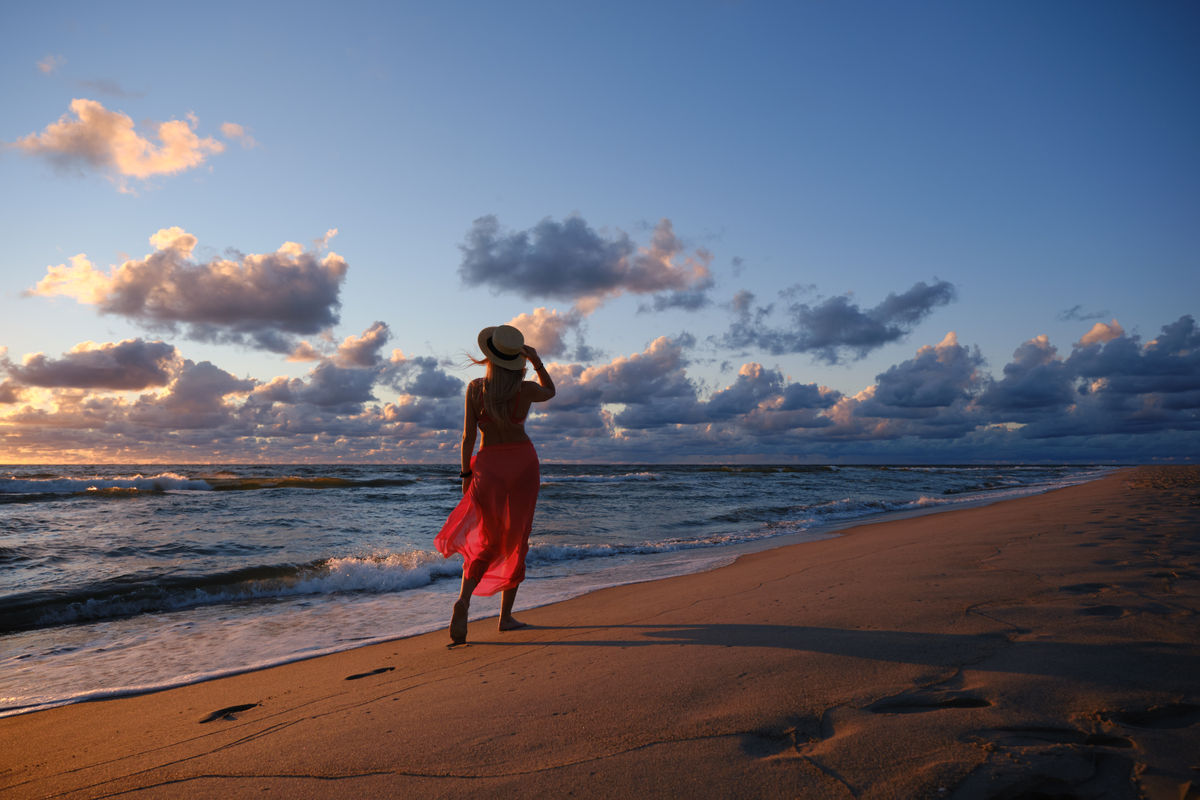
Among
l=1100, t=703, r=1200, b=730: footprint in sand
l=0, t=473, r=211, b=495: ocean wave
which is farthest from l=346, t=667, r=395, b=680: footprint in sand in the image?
l=0, t=473, r=211, b=495: ocean wave

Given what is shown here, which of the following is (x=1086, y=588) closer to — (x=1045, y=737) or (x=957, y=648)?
(x=957, y=648)

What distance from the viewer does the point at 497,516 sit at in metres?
4.63

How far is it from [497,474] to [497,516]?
343 millimetres

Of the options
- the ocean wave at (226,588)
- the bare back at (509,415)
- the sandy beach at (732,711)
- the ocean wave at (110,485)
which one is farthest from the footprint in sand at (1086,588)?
the ocean wave at (110,485)

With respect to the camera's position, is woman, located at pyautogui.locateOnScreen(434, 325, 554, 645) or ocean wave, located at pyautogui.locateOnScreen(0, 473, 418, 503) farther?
ocean wave, located at pyautogui.locateOnScreen(0, 473, 418, 503)

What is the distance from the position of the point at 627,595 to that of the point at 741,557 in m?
3.33

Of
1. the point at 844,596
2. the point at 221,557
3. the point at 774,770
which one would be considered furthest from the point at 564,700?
the point at 221,557

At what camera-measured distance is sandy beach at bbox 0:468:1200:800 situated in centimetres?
188

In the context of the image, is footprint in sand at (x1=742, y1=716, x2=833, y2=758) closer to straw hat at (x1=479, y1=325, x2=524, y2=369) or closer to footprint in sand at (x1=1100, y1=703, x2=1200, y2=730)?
footprint in sand at (x1=1100, y1=703, x2=1200, y2=730)

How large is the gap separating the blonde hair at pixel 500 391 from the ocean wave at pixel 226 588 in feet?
13.3

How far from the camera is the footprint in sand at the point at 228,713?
306 cm

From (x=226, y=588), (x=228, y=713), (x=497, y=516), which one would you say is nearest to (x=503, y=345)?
(x=497, y=516)

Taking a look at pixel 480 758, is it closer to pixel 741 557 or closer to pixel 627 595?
pixel 627 595

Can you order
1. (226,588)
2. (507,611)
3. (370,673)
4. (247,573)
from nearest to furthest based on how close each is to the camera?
(370,673), (507,611), (226,588), (247,573)
